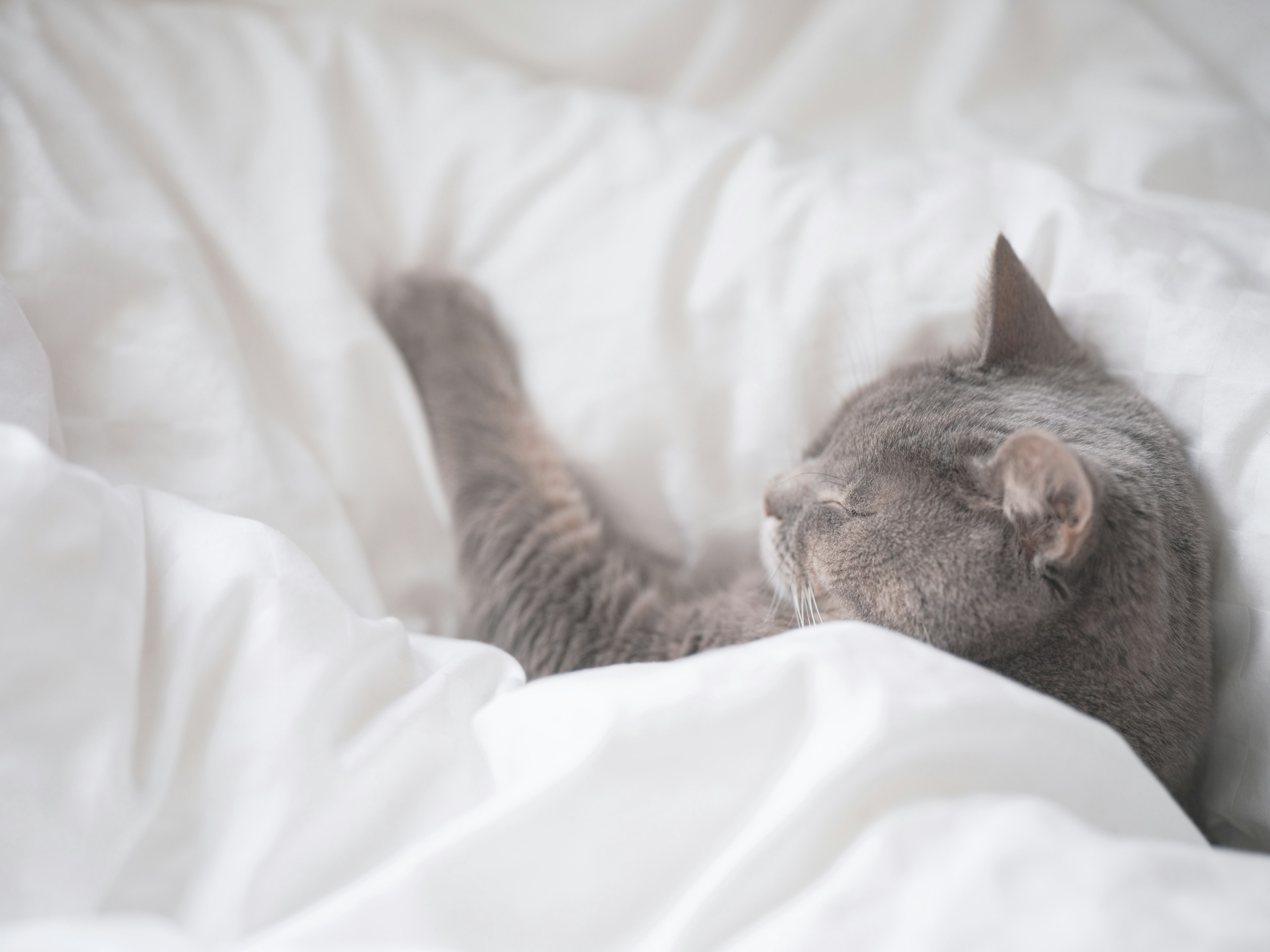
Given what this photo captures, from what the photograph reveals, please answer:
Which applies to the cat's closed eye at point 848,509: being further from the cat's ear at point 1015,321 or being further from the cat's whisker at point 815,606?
the cat's ear at point 1015,321

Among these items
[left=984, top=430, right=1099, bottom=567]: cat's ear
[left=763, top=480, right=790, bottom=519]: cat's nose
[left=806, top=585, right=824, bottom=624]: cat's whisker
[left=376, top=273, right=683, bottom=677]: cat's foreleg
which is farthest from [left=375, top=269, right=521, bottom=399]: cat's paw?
[left=984, top=430, right=1099, bottom=567]: cat's ear

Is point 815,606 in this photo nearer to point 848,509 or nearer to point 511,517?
point 848,509

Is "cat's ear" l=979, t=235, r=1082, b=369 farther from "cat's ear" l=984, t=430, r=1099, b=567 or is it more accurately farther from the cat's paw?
the cat's paw

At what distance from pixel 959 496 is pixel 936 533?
40 millimetres

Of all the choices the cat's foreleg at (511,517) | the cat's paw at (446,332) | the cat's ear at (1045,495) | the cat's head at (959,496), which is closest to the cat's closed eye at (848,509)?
the cat's head at (959,496)

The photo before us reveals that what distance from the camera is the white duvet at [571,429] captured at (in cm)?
54

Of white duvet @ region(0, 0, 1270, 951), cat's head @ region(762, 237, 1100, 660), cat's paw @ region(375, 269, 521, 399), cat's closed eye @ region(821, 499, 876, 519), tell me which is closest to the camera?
white duvet @ region(0, 0, 1270, 951)

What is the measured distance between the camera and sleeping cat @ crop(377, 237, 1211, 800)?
0.69 m

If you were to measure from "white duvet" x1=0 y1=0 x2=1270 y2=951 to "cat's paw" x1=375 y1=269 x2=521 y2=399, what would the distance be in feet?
0.11

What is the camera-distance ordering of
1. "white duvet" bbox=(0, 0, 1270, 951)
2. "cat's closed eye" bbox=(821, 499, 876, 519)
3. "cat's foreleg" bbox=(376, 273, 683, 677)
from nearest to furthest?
"white duvet" bbox=(0, 0, 1270, 951) < "cat's closed eye" bbox=(821, 499, 876, 519) < "cat's foreleg" bbox=(376, 273, 683, 677)

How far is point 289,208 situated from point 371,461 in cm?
33

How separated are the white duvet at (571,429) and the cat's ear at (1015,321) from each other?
75 millimetres

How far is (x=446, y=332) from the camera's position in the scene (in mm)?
1083

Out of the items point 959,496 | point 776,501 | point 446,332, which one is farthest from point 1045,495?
point 446,332
